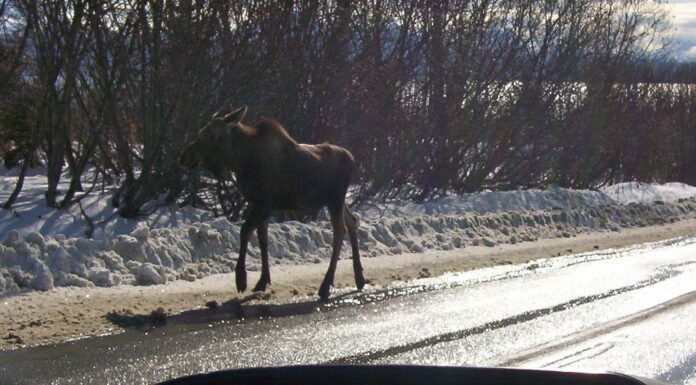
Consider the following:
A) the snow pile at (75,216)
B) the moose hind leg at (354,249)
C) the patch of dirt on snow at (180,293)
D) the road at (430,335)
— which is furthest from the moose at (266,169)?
the snow pile at (75,216)

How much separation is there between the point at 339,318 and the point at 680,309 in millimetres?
3815

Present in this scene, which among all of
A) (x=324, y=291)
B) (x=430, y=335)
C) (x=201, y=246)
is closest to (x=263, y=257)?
(x=324, y=291)

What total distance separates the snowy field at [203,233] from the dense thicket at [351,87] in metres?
0.67

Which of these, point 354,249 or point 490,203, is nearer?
point 354,249

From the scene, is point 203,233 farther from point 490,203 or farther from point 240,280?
point 490,203

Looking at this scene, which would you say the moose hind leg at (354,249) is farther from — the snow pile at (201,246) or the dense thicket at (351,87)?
the dense thicket at (351,87)

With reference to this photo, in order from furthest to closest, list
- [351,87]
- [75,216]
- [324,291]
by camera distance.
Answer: [351,87] → [75,216] → [324,291]

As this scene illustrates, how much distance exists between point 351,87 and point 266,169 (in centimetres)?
862

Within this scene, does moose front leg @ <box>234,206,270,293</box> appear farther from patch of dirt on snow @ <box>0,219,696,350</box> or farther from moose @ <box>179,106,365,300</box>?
patch of dirt on snow @ <box>0,219,696,350</box>

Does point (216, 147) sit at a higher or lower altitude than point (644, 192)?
higher

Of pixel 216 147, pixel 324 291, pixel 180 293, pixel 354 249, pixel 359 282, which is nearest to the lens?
pixel 216 147

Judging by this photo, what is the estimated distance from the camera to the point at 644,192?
30.7 meters

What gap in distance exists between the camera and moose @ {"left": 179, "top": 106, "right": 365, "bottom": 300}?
11328 mm

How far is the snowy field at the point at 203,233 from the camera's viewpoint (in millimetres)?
11523
